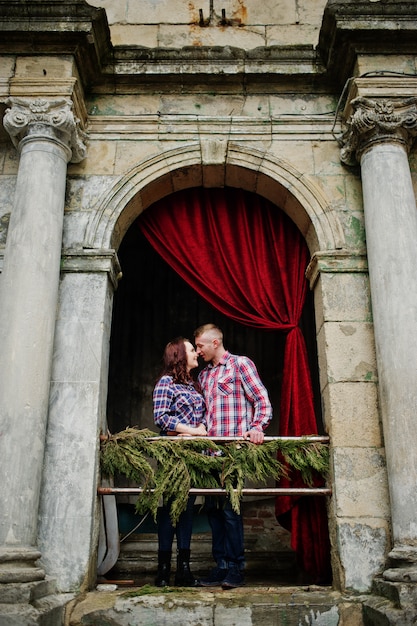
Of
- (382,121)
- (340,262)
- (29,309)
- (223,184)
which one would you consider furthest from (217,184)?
(29,309)

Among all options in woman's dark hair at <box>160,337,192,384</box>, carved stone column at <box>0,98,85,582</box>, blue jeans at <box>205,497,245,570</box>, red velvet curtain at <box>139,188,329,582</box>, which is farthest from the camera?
red velvet curtain at <box>139,188,329,582</box>

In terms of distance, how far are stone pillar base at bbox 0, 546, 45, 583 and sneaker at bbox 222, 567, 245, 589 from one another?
1274 millimetres

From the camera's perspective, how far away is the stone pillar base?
13.6 ft

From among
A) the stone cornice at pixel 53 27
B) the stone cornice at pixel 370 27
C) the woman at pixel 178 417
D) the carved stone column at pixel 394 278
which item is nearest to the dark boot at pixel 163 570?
the woman at pixel 178 417

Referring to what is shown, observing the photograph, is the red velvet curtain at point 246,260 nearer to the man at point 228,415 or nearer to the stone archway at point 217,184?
the stone archway at point 217,184

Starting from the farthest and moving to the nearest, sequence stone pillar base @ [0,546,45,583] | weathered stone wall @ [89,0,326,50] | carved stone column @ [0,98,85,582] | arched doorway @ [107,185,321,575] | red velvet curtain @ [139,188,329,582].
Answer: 1. arched doorway @ [107,185,321,575]
2. weathered stone wall @ [89,0,326,50]
3. red velvet curtain @ [139,188,329,582]
4. carved stone column @ [0,98,85,582]
5. stone pillar base @ [0,546,45,583]

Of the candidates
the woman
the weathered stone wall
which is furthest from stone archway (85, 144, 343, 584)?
the weathered stone wall

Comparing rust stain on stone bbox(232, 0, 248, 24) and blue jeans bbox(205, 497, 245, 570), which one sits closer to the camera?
blue jeans bbox(205, 497, 245, 570)

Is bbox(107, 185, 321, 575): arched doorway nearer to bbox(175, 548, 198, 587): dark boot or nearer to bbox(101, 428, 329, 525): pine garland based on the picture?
bbox(101, 428, 329, 525): pine garland

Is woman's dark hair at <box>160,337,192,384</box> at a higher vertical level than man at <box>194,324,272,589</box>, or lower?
higher

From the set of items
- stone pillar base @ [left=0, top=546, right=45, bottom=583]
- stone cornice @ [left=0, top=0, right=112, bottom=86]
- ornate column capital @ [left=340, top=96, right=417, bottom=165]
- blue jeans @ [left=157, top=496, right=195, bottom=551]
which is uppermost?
stone cornice @ [left=0, top=0, right=112, bottom=86]

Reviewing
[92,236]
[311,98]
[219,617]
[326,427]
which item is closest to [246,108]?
[311,98]

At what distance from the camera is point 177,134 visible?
5.97 m

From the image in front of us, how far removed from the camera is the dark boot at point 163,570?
188 inches
